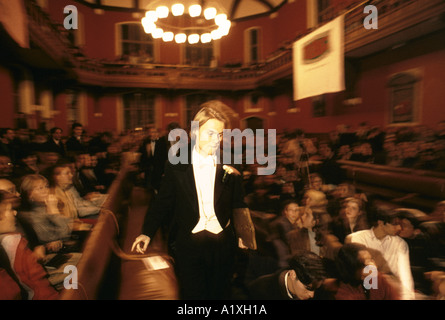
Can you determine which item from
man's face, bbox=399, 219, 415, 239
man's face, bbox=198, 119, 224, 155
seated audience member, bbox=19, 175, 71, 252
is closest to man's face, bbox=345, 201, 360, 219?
man's face, bbox=399, 219, 415, 239

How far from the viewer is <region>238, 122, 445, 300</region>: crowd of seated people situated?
8.48 ft

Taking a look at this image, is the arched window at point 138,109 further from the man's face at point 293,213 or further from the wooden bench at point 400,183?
the man's face at point 293,213

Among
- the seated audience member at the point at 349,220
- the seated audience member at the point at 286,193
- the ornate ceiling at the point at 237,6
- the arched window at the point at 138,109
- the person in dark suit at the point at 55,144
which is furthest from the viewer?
the arched window at the point at 138,109

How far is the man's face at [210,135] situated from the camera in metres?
1.96

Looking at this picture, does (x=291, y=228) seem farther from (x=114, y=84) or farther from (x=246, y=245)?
(x=114, y=84)

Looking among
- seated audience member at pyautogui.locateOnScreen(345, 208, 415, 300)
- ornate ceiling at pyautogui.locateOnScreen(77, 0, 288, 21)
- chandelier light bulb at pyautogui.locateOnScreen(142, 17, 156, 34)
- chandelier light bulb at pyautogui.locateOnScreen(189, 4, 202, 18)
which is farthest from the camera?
ornate ceiling at pyautogui.locateOnScreen(77, 0, 288, 21)

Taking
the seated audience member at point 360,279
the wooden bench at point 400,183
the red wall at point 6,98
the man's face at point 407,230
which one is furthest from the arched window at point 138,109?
the seated audience member at point 360,279

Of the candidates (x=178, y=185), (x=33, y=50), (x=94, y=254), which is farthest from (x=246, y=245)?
(x=33, y=50)

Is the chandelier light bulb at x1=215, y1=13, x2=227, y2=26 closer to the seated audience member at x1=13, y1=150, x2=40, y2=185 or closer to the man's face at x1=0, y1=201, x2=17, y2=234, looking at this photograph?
the seated audience member at x1=13, y1=150, x2=40, y2=185

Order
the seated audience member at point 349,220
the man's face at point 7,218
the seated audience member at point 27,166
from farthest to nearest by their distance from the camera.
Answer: the seated audience member at point 27,166
the seated audience member at point 349,220
the man's face at point 7,218

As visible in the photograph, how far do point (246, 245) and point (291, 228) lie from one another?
1404 mm

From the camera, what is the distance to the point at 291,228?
11.0 feet

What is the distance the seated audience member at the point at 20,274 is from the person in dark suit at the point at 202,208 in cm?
83

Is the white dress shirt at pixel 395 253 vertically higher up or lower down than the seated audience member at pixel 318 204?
lower down
